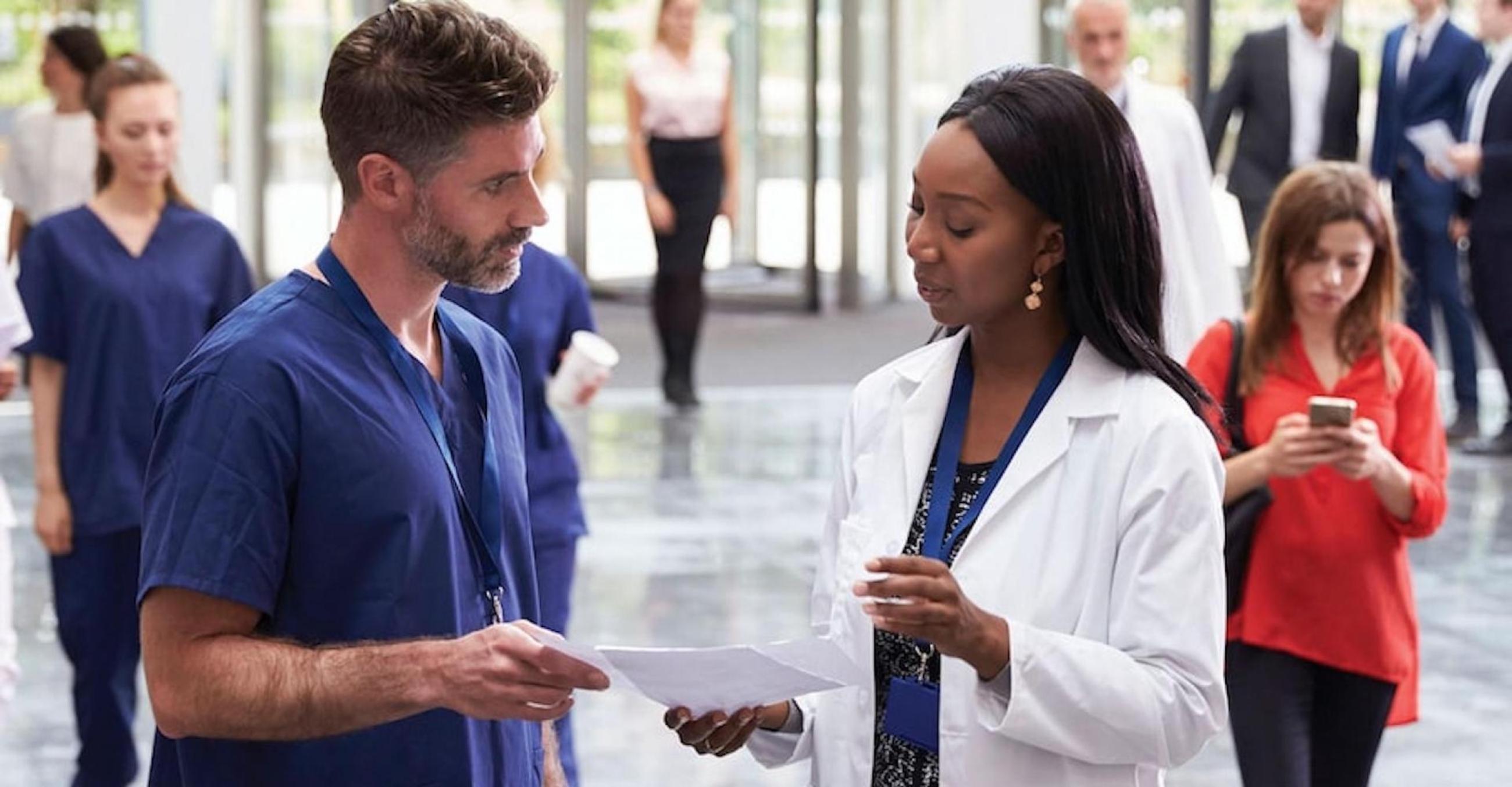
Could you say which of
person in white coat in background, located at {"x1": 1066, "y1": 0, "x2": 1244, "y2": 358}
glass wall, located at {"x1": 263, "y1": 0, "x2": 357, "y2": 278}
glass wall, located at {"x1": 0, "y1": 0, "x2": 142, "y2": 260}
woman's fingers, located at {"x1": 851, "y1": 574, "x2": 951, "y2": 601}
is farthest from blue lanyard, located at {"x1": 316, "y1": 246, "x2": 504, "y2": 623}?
glass wall, located at {"x1": 263, "y1": 0, "x2": 357, "y2": 278}

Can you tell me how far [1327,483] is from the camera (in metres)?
3.93

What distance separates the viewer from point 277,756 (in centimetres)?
226

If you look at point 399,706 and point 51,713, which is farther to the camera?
point 51,713

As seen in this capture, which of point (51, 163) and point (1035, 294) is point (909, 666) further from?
point (51, 163)

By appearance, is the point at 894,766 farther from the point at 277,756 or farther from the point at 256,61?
the point at 256,61

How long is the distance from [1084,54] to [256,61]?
915 cm

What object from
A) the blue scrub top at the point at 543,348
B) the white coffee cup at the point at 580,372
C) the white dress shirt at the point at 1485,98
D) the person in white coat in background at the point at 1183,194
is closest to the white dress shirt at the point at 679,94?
the white dress shirt at the point at 1485,98

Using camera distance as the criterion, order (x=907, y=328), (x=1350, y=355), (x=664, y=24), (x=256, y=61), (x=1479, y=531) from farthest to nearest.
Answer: (x=256, y=61), (x=907, y=328), (x=664, y=24), (x=1479, y=531), (x=1350, y=355)

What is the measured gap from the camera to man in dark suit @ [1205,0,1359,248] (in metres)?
9.60

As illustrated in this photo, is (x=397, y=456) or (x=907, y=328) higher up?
(x=397, y=456)

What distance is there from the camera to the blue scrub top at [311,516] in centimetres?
218

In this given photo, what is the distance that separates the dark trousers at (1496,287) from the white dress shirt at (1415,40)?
944mm

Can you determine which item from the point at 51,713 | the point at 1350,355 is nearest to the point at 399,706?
the point at 1350,355

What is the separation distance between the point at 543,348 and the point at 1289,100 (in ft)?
18.6
